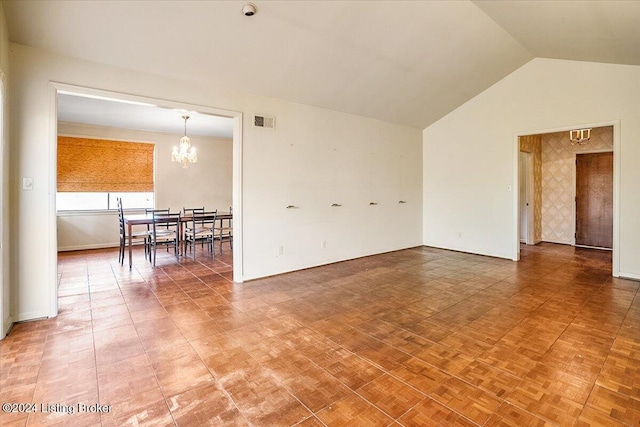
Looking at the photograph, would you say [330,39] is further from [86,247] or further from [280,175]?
[86,247]

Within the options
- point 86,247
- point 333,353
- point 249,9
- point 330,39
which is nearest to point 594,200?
point 330,39

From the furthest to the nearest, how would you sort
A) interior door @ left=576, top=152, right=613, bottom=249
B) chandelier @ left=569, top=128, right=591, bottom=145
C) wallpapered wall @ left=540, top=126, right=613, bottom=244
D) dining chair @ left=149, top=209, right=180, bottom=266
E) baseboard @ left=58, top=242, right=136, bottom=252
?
wallpapered wall @ left=540, top=126, right=613, bottom=244
interior door @ left=576, top=152, right=613, bottom=249
baseboard @ left=58, top=242, right=136, bottom=252
chandelier @ left=569, top=128, right=591, bottom=145
dining chair @ left=149, top=209, right=180, bottom=266

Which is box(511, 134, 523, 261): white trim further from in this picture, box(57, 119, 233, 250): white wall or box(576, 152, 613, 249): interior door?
box(57, 119, 233, 250): white wall

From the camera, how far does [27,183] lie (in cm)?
293

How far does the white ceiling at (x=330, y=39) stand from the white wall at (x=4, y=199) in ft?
0.76

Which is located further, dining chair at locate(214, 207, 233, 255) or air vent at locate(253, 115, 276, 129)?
dining chair at locate(214, 207, 233, 255)

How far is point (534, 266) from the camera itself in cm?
518

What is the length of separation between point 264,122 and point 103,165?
4533mm

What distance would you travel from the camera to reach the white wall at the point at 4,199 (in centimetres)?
256

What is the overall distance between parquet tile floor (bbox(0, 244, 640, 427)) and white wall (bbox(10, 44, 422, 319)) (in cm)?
66

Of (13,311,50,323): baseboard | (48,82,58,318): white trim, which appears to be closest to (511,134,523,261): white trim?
(48,82,58,318): white trim

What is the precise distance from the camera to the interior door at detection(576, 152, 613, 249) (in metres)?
6.52

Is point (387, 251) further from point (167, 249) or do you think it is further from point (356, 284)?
point (167, 249)

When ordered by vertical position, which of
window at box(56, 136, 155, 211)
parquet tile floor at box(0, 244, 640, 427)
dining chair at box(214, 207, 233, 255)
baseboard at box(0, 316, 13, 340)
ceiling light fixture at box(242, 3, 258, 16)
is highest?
ceiling light fixture at box(242, 3, 258, 16)
